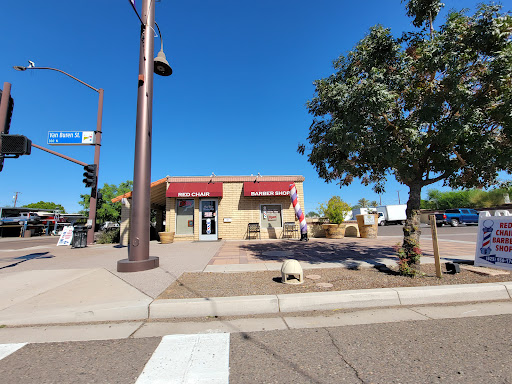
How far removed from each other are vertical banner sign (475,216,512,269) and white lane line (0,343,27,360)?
885 centimetres

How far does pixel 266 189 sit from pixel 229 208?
8.29ft

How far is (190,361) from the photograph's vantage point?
254 centimetres

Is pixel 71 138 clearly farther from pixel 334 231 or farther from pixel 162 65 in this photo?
pixel 334 231

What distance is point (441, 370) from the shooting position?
233cm

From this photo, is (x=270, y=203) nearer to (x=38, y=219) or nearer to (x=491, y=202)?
(x=38, y=219)

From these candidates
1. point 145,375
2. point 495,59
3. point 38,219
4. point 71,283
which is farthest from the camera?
point 38,219

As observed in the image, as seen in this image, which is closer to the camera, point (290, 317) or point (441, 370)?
point (441, 370)

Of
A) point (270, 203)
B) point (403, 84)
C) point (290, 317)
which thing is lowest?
point (290, 317)

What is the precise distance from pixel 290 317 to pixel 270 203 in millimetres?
11462

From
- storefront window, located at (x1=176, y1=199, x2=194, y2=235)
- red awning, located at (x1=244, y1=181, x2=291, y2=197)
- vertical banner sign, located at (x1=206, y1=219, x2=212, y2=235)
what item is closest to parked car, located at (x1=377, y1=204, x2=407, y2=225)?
red awning, located at (x1=244, y1=181, x2=291, y2=197)

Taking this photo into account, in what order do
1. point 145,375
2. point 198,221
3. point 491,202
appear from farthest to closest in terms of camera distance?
point 491,202 → point 198,221 → point 145,375

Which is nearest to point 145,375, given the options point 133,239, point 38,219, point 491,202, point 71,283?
point 71,283

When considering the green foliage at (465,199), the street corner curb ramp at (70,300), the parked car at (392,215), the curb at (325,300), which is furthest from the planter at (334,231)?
the green foliage at (465,199)

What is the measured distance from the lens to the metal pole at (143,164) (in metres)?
6.27
